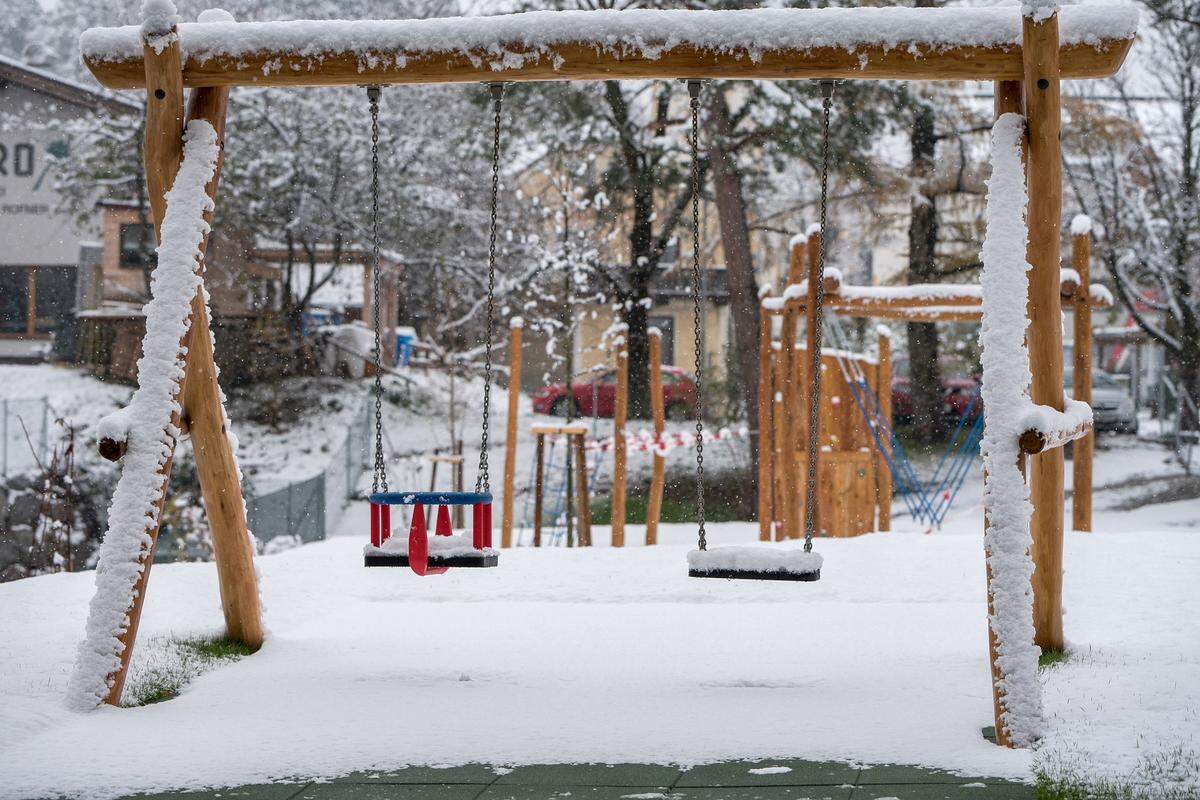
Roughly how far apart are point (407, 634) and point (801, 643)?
159 centimetres

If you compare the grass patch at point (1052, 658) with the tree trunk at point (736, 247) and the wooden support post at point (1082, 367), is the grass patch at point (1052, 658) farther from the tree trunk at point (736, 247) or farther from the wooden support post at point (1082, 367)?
the tree trunk at point (736, 247)

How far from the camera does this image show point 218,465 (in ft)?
15.0

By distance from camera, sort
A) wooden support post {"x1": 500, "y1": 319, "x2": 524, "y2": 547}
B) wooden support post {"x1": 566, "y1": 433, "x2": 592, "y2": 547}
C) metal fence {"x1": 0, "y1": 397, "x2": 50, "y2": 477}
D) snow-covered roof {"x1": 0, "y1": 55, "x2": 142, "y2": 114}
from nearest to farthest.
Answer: wooden support post {"x1": 500, "y1": 319, "x2": 524, "y2": 547}
wooden support post {"x1": 566, "y1": 433, "x2": 592, "y2": 547}
metal fence {"x1": 0, "y1": 397, "x2": 50, "y2": 477}
snow-covered roof {"x1": 0, "y1": 55, "x2": 142, "y2": 114}

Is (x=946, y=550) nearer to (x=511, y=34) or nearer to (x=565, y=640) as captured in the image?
(x=565, y=640)

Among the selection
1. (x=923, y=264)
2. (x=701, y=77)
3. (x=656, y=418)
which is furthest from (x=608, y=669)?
(x=923, y=264)

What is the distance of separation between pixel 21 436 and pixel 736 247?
7.62 meters

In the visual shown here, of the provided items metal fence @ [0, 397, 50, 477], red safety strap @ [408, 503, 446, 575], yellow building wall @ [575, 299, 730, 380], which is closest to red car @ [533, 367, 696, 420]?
yellow building wall @ [575, 299, 730, 380]

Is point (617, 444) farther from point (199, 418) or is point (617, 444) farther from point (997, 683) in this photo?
point (997, 683)

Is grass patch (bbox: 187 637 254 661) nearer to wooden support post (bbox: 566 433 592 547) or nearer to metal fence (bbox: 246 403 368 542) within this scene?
metal fence (bbox: 246 403 368 542)

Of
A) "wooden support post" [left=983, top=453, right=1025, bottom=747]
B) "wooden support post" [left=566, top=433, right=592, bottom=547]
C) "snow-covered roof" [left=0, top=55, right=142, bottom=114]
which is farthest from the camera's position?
"snow-covered roof" [left=0, top=55, right=142, bottom=114]

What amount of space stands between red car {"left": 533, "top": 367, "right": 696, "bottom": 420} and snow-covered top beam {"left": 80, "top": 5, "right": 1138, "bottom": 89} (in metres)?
13.4

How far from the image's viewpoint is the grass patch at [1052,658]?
14.2 ft

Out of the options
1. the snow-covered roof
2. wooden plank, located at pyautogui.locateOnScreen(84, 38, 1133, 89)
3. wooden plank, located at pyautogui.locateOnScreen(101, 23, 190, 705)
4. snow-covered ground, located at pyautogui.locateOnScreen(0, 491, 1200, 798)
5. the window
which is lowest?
snow-covered ground, located at pyautogui.locateOnScreen(0, 491, 1200, 798)

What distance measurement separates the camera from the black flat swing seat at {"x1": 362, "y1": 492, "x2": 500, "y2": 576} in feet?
13.1
